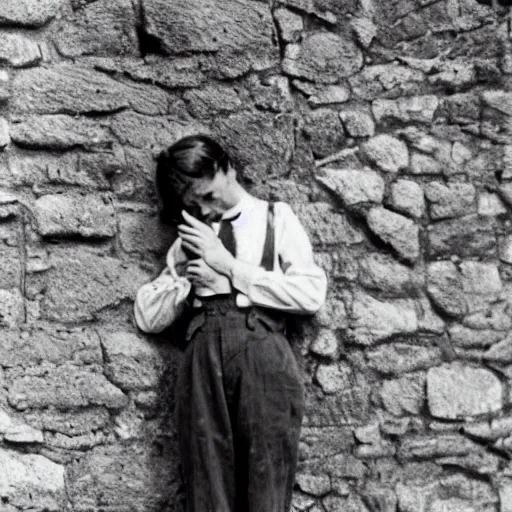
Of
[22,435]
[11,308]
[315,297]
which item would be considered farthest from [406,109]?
[22,435]

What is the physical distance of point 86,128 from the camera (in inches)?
144

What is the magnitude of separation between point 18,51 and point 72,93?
0.70 feet

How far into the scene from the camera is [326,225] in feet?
12.2

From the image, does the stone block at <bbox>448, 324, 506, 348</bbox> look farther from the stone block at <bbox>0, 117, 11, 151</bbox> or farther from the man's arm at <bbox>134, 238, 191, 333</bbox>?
the stone block at <bbox>0, 117, 11, 151</bbox>

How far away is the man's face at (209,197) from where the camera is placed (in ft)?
11.4

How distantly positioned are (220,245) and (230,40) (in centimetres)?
75

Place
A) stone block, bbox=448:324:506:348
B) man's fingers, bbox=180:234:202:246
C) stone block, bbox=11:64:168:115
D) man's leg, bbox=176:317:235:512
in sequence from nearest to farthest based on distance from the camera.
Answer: man's leg, bbox=176:317:235:512 → man's fingers, bbox=180:234:202:246 → stone block, bbox=11:64:168:115 → stone block, bbox=448:324:506:348

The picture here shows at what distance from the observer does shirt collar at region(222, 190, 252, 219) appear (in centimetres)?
351

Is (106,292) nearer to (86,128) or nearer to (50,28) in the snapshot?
(86,128)

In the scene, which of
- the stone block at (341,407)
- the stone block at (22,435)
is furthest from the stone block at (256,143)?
the stone block at (22,435)

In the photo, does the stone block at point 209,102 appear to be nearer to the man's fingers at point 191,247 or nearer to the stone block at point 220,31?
the stone block at point 220,31

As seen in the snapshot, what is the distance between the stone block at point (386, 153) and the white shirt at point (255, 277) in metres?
0.39

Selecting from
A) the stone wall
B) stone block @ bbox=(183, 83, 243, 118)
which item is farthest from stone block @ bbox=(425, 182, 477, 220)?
stone block @ bbox=(183, 83, 243, 118)

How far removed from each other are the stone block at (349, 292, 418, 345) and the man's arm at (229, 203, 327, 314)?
0.19 meters
